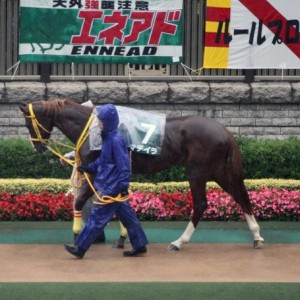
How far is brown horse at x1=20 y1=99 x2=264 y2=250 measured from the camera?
38.2 feet

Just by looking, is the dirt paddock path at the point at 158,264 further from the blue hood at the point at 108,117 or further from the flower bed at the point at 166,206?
the flower bed at the point at 166,206

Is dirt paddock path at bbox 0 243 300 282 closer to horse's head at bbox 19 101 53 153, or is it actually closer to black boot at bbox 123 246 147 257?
black boot at bbox 123 246 147 257

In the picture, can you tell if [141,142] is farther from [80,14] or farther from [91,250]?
[80,14]

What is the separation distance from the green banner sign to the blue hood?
5597 millimetres

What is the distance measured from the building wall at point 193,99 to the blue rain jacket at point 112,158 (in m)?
5.34

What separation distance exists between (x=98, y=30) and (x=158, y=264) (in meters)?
6.45

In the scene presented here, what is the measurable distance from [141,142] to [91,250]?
1.35m

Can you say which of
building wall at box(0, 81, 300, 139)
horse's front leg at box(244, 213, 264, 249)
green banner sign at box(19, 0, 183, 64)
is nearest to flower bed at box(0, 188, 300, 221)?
horse's front leg at box(244, 213, 264, 249)

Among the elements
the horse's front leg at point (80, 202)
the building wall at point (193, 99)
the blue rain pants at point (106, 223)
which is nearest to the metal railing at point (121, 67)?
the building wall at point (193, 99)

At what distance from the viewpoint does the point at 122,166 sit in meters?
10.7

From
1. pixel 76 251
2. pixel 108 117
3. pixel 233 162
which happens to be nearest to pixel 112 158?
pixel 108 117

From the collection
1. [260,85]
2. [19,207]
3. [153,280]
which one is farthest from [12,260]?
[260,85]

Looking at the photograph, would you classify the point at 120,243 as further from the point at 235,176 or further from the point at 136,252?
the point at 235,176

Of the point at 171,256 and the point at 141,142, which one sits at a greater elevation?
the point at 141,142
